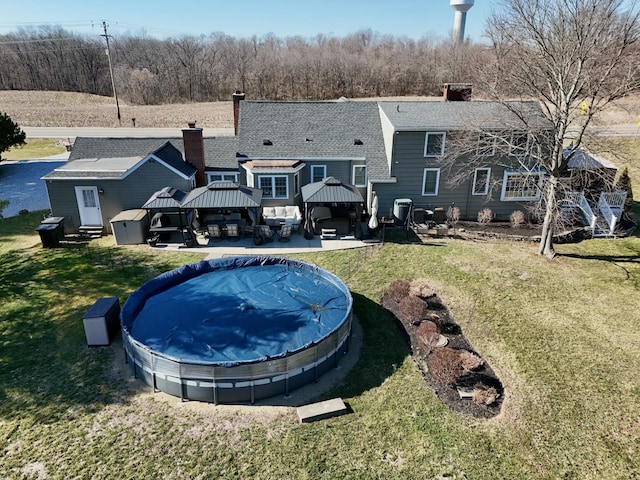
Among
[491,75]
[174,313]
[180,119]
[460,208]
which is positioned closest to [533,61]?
[491,75]

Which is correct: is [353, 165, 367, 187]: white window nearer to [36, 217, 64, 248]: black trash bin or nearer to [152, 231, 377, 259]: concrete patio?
[152, 231, 377, 259]: concrete patio

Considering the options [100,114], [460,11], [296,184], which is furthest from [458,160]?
[460,11]

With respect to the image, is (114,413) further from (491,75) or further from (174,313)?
(491,75)

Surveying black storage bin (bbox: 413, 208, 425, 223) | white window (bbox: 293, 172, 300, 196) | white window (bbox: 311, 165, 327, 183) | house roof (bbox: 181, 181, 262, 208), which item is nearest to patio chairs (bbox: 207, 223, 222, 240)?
house roof (bbox: 181, 181, 262, 208)

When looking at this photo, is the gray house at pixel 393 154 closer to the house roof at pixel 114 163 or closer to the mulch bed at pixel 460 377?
the house roof at pixel 114 163

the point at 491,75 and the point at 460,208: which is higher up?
the point at 491,75

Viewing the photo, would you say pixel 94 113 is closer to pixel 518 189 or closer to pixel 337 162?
pixel 337 162
